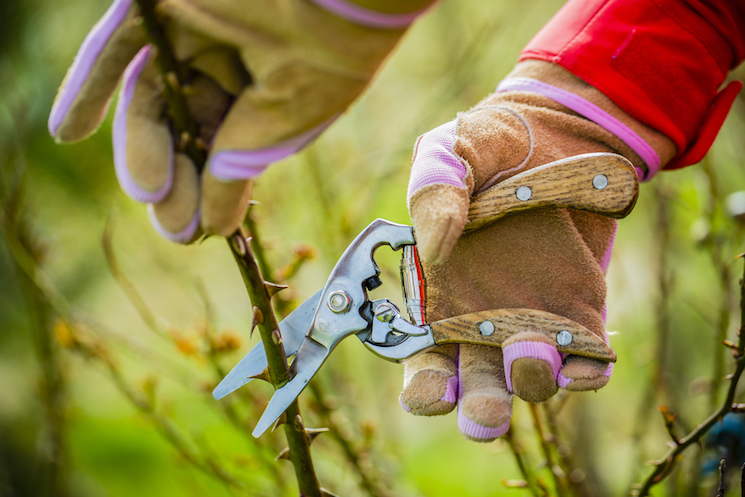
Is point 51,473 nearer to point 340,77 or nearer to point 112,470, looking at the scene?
point 112,470

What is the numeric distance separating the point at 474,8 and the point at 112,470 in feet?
9.61

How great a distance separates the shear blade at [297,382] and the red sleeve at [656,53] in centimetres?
48

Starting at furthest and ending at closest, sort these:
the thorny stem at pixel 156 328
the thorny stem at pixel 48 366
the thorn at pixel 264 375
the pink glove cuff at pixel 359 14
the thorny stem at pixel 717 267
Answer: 1. the thorny stem at pixel 48 366
2. the thorny stem at pixel 717 267
3. the thorny stem at pixel 156 328
4. the thorn at pixel 264 375
5. the pink glove cuff at pixel 359 14

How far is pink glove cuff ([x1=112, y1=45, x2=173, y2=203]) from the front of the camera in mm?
470

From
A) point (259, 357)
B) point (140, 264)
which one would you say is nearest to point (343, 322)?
point (259, 357)

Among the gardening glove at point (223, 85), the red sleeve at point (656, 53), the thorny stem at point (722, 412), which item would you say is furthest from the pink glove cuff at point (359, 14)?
the thorny stem at point (722, 412)

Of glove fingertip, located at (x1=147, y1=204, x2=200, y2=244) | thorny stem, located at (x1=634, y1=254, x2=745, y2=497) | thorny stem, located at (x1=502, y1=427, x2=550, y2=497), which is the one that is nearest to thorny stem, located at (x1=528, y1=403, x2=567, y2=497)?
thorny stem, located at (x1=502, y1=427, x2=550, y2=497)

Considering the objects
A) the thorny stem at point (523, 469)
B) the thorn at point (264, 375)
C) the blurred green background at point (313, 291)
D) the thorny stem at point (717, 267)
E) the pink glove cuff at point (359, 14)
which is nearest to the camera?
the pink glove cuff at point (359, 14)

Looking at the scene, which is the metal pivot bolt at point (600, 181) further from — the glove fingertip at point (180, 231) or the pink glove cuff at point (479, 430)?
the glove fingertip at point (180, 231)

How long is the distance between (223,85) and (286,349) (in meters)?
0.33

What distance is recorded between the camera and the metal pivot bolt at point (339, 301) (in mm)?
639

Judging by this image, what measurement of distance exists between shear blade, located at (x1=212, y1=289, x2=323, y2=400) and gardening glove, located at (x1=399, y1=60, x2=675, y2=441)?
0.47ft

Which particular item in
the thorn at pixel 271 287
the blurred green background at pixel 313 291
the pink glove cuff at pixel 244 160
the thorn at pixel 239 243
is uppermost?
the pink glove cuff at pixel 244 160

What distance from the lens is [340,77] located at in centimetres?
46
